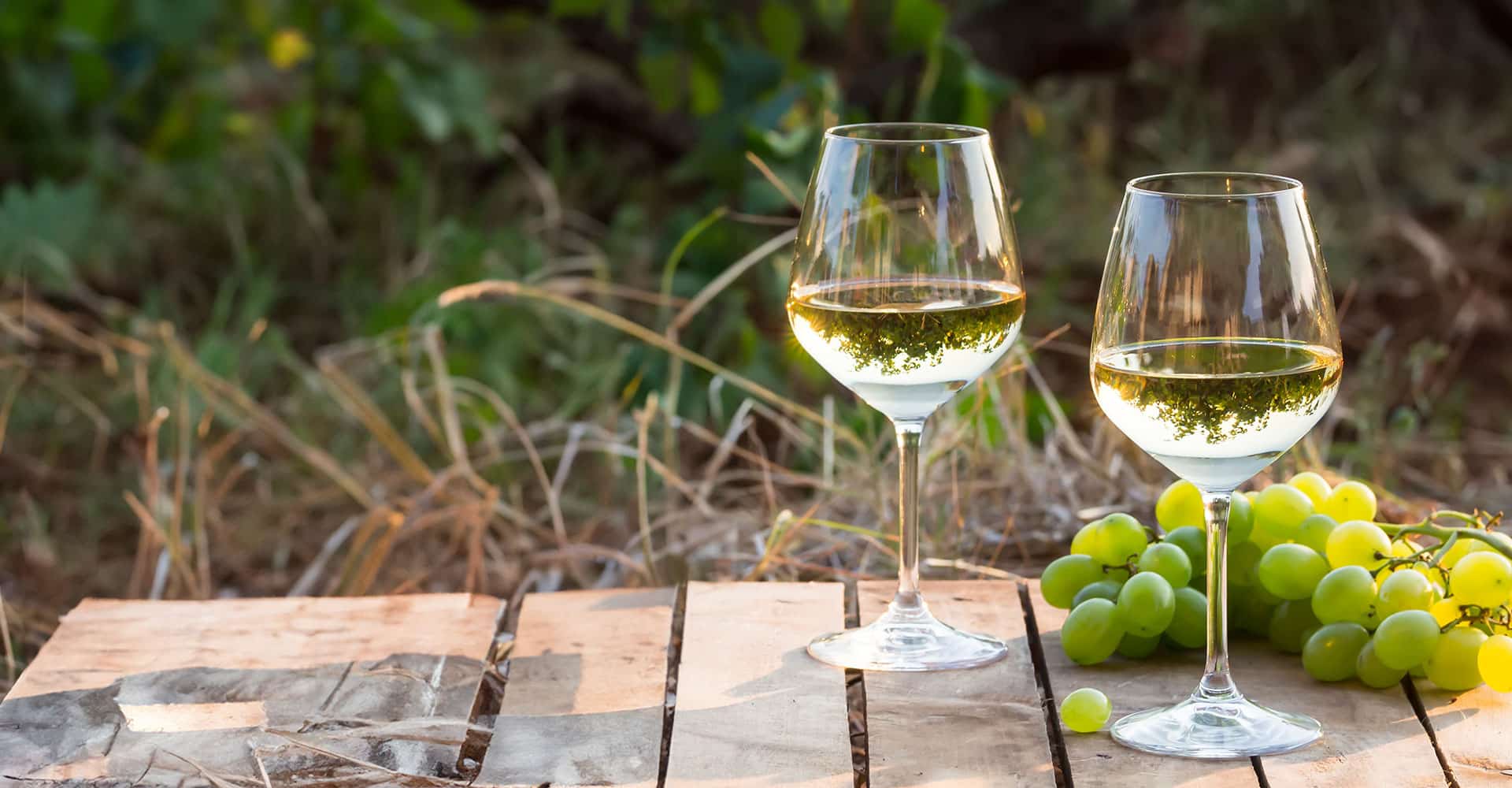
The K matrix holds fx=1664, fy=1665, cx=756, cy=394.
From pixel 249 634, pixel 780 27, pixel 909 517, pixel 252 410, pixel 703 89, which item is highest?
pixel 780 27

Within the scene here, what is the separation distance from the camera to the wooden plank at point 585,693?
42.7 inches

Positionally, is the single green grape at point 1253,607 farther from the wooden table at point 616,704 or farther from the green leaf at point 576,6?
the green leaf at point 576,6

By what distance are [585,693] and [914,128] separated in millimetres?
489

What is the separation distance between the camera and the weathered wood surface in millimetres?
1107

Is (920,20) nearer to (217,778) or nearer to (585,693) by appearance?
(585,693)

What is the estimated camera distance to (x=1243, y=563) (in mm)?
1312

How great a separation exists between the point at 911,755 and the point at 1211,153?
3.92 m

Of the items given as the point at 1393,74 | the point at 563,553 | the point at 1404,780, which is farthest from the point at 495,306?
the point at 1393,74

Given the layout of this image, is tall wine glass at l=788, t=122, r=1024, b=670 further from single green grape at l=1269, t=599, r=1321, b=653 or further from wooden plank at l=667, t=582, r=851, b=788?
single green grape at l=1269, t=599, r=1321, b=653

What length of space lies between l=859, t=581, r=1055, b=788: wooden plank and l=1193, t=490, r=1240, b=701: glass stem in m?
0.12

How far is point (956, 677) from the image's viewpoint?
4.02ft

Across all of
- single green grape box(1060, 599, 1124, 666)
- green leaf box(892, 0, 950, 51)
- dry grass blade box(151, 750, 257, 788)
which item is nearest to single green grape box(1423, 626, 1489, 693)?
single green grape box(1060, 599, 1124, 666)

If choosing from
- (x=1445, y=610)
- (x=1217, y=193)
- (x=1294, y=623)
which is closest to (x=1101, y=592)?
(x=1294, y=623)

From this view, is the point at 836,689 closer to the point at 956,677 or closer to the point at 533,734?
the point at 956,677
